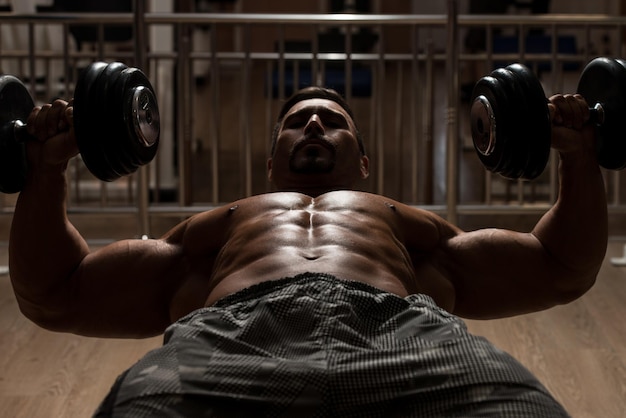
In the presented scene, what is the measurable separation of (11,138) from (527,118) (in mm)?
1003

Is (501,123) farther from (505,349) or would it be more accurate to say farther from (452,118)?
(452,118)

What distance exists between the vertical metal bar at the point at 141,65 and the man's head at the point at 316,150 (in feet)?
5.05

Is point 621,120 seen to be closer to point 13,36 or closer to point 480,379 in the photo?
point 480,379

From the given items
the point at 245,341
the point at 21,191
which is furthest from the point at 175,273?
the point at 245,341

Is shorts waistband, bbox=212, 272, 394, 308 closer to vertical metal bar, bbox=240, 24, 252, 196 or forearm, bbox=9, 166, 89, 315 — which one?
forearm, bbox=9, 166, 89, 315

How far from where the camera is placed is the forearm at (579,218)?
214 cm

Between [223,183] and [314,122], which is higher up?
[314,122]

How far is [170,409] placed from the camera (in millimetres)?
1480

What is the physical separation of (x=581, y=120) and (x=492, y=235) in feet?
1.04

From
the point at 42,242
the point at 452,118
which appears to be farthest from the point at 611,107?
the point at 452,118

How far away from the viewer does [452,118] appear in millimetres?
3961

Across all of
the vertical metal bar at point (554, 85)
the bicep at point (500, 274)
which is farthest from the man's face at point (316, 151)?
the vertical metal bar at point (554, 85)

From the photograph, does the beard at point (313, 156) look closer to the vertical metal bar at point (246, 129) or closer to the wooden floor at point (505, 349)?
the wooden floor at point (505, 349)

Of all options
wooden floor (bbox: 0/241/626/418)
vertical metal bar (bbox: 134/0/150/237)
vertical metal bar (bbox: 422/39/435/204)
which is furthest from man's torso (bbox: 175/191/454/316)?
vertical metal bar (bbox: 422/39/435/204)
